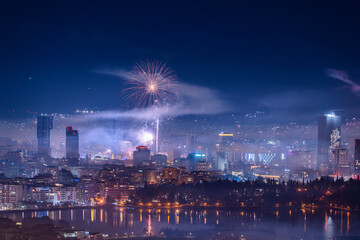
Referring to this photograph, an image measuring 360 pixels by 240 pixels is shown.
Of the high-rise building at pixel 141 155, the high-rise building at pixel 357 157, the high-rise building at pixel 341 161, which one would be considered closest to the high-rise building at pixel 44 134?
the high-rise building at pixel 141 155

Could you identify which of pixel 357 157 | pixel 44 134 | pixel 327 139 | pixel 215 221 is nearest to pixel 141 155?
pixel 44 134

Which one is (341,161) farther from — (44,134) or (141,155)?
(44,134)

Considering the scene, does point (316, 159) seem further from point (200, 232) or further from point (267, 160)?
point (200, 232)

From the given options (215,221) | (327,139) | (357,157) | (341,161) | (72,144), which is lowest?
(215,221)

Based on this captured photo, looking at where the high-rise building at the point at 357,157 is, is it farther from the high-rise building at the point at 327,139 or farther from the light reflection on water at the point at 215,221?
the light reflection on water at the point at 215,221

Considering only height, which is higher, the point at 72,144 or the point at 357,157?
the point at 72,144
